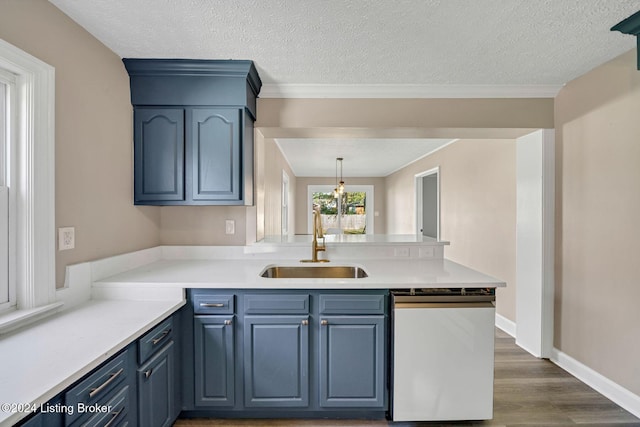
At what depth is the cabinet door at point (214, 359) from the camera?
1.79 meters

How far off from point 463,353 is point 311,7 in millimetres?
2068

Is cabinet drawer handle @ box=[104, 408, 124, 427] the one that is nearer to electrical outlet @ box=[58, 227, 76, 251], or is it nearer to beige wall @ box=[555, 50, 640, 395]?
electrical outlet @ box=[58, 227, 76, 251]

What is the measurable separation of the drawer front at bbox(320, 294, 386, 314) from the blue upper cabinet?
0.93 m

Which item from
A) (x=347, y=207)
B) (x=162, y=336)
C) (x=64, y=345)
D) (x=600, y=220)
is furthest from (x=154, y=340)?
(x=347, y=207)

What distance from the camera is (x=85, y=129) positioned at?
1.73 m

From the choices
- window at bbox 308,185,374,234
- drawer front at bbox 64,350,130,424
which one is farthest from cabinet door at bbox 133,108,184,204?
window at bbox 308,185,374,234

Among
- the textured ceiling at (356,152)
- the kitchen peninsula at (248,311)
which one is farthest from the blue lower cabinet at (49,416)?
the textured ceiling at (356,152)

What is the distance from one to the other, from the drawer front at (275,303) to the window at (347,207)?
23.5ft

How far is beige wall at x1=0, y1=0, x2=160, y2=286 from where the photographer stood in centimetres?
146

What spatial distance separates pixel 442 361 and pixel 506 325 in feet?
6.57

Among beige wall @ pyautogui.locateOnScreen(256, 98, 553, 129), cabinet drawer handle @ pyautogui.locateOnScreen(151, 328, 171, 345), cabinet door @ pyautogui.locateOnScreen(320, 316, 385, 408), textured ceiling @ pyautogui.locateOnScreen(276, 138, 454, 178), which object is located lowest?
cabinet door @ pyautogui.locateOnScreen(320, 316, 385, 408)

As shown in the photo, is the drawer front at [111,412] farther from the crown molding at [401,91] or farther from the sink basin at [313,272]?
the crown molding at [401,91]

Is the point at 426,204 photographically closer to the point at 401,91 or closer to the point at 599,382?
the point at 401,91

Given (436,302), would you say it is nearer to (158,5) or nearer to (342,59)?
(342,59)
